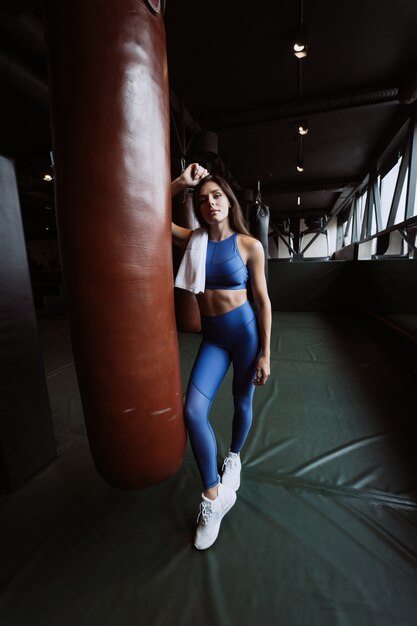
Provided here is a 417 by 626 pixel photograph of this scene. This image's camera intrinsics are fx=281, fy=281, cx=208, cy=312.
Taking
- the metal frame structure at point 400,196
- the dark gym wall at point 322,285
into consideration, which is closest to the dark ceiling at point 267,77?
the metal frame structure at point 400,196

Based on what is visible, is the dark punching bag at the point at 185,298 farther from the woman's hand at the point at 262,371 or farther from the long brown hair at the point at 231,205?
the woman's hand at the point at 262,371

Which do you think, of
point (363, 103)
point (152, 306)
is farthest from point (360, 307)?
point (152, 306)

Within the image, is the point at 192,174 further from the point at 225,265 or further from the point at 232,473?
the point at 232,473

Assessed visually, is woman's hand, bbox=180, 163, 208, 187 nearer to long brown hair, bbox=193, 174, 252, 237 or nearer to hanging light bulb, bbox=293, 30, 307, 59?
long brown hair, bbox=193, 174, 252, 237

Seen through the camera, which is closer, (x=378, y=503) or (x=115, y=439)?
(x=115, y=439)

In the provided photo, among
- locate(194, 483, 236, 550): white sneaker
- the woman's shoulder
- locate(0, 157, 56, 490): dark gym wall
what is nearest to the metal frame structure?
the woman's shoulder

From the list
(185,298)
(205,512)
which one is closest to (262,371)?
(205,512)

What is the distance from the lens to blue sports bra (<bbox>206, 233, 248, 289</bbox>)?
124 cm

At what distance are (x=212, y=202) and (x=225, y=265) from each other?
27 cm

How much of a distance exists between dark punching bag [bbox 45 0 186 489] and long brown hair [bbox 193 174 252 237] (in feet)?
1.21

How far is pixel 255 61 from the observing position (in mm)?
3873

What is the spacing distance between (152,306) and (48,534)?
1.19 meters

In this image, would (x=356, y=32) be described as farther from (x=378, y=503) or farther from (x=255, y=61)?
(x=378, y=503)

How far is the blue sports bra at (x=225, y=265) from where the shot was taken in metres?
1.24
